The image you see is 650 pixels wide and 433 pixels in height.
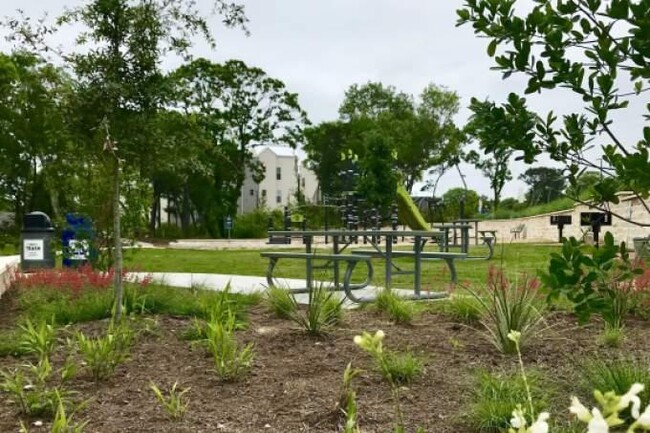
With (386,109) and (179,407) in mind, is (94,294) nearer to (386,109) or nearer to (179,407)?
(179,407)

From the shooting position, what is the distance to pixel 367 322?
561cm

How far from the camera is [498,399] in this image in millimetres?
3131

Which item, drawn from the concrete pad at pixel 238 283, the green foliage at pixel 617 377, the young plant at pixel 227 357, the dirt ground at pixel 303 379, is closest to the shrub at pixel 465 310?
the dirt ground at pixel 303 379

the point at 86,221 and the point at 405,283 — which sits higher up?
the point at 86,221

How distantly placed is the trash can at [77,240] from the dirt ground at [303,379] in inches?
165

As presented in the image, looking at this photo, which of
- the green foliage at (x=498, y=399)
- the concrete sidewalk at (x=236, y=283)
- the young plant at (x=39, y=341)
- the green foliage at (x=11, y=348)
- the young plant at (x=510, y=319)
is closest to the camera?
the green foliage at (x=498, y=399)

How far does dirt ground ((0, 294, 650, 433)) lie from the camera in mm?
3184

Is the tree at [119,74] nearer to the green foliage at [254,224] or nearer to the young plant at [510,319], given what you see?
the young plant at [510,319]

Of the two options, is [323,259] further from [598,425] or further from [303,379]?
[598,425]

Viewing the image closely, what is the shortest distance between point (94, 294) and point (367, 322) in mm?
2657

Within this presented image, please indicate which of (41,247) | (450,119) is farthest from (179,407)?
(450,119)

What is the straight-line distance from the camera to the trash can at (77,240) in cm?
946

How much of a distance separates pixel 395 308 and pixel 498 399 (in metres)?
2.47

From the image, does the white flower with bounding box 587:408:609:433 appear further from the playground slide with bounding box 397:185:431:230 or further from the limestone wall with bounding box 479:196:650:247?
the limestone wall with bounding box 479:196:650:247
